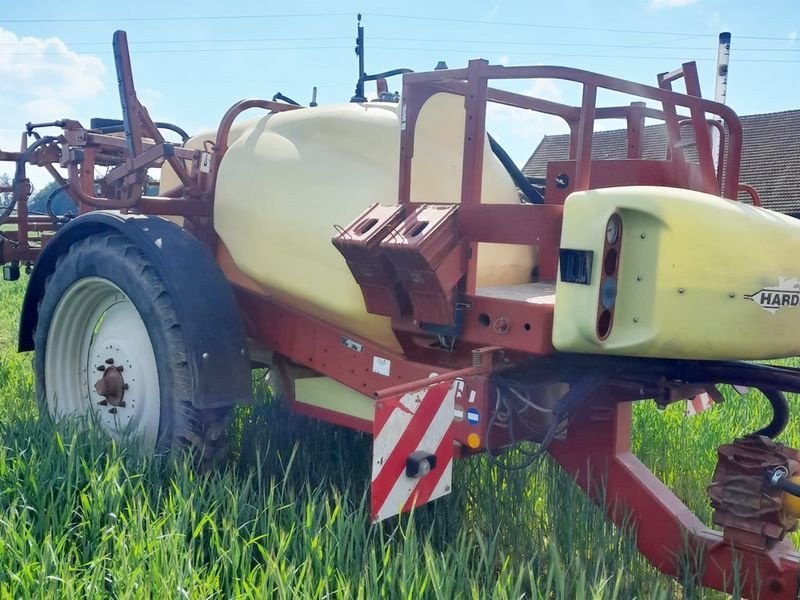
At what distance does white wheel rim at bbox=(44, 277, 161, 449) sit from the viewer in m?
3.31

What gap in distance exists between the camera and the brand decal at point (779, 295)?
227cm

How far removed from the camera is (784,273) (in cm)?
232

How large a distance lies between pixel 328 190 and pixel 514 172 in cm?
107

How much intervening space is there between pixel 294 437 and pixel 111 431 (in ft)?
2.92

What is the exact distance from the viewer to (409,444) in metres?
2.37

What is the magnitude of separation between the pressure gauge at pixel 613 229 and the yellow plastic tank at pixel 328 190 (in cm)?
94

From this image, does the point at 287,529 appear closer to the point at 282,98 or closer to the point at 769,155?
the point at 282,98

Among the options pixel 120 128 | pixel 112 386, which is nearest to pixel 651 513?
pixel 112 386

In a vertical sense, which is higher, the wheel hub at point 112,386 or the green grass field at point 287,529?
the wheel hub at point 112,386

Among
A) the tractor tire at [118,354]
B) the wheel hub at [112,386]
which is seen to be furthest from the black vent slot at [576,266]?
the wheel hub at [112,386]

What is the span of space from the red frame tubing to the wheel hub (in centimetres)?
185

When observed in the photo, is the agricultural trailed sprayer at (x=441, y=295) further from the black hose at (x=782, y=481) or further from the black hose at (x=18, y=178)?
the black hose at (x=18, y=178)

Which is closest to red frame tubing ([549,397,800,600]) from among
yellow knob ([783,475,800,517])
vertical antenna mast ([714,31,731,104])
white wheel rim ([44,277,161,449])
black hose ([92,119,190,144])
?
yellow knob ([783,475,800,517])

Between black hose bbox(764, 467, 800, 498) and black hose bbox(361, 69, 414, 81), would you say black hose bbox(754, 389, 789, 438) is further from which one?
black hose bbox(361, 69, 414, 81)
